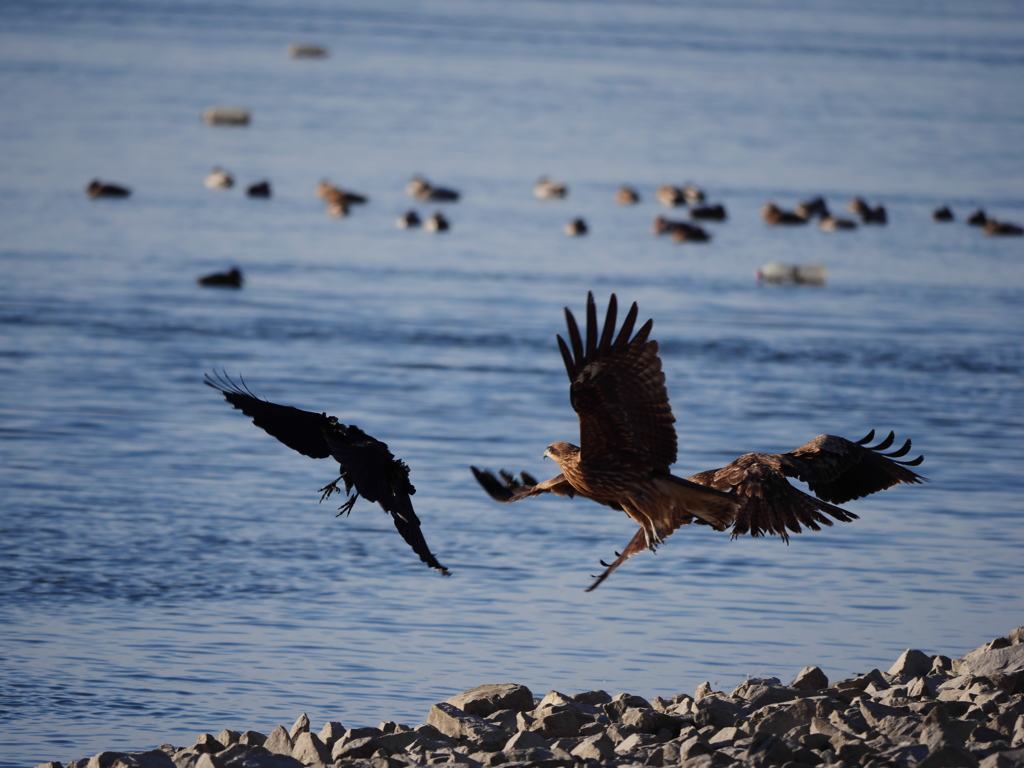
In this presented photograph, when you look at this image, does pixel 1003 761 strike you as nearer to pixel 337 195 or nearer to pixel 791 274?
pixel 791 274

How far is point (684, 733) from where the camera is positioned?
7102mm

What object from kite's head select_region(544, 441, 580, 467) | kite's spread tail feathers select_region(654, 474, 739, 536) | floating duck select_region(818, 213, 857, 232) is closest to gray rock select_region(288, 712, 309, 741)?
kite's head select_region(544, 441, 580, 467)

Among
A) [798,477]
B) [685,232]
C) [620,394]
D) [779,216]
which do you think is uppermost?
[779,216]

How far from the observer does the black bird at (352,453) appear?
297 inches

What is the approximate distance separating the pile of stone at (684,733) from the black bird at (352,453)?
77cm

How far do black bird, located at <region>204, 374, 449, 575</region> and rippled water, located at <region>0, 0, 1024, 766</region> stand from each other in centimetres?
129

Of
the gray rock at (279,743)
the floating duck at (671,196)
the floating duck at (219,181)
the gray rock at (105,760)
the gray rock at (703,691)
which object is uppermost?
the floating duck at (219,181)

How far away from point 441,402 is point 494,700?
945 centimetres

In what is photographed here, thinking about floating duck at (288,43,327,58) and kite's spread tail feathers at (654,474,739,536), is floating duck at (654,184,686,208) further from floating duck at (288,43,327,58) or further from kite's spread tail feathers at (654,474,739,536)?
floating duck at (288,43,327,58)

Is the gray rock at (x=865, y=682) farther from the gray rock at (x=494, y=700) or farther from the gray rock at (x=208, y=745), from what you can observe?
the gray rock at (x=208, y=745)

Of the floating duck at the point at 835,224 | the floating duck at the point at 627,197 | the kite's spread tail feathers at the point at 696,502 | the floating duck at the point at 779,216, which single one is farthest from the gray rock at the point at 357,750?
the floating duck at the point at 627,197

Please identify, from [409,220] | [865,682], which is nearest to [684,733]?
[865,682]

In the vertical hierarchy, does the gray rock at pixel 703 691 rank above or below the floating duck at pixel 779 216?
below

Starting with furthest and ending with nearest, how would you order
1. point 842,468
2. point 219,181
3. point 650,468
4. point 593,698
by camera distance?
point 219,181 → point 842,468 → point 593,698 → point 650,468
